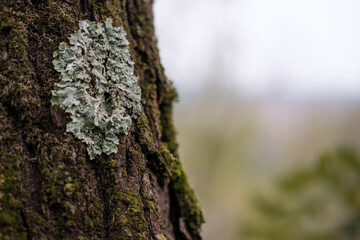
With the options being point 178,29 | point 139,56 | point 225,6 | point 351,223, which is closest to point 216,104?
point 225,6

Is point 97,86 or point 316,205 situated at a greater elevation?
point 316,205

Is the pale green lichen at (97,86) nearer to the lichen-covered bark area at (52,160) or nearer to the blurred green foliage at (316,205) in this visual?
the lichen-covered bark area at (52,160)

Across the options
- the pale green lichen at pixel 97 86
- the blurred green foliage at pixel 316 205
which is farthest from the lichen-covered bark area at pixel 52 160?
the blurred green foliage at pixel 316 205

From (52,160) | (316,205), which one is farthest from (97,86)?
(316,205)

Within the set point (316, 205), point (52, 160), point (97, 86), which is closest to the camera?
point (52, 160)

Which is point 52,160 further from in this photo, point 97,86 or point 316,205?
point 316,205

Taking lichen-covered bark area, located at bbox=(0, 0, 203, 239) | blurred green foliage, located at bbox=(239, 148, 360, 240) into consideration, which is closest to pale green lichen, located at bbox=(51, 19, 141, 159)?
lichen-covered bark area, located at bbox=(0, 0, 203, 239)

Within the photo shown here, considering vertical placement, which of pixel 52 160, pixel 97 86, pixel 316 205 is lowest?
pixel 52 160

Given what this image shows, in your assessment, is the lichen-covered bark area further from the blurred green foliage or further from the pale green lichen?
the blurred green foliage
